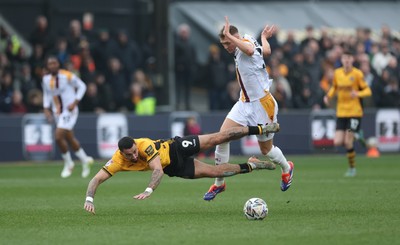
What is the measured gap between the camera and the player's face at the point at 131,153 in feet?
44.1

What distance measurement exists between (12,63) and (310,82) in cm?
899

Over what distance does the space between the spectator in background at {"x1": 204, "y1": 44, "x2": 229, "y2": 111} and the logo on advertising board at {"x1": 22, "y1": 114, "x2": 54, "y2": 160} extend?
5718mm

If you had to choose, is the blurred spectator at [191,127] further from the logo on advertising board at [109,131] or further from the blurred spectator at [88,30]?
the blurred spectator at [88,30]

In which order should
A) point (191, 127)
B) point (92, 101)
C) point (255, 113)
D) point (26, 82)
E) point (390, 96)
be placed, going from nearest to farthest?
1. point (255, 113)
2. point (191, 127)
3. point (26, 82)
4. point (92, 101)
5. point (390, 96)

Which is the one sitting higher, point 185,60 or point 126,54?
point 126,54

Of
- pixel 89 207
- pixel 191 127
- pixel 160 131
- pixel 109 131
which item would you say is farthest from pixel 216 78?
pixel 89 207

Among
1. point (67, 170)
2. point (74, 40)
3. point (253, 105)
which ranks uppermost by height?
point (74, 40)

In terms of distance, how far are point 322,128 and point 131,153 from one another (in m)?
15.2

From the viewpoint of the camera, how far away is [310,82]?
30.7 metres

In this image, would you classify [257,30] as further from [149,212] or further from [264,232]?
[264,232]

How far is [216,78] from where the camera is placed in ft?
97.8

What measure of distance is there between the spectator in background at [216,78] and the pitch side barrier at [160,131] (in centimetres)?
227

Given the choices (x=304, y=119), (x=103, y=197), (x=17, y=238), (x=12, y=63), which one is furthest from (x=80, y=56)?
(x=17, y=238)

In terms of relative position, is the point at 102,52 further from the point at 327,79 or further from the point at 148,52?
the point at 327,79
